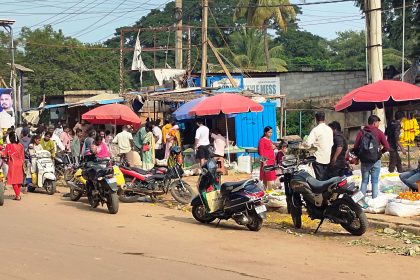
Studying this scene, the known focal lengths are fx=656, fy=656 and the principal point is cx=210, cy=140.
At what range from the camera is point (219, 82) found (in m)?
28.1

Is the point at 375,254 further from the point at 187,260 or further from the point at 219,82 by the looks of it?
the point at 219,82

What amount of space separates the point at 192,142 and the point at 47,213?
1090 centimetres

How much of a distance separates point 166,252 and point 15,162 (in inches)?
277

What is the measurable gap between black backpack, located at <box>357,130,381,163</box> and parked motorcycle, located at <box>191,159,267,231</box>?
7.01 ft

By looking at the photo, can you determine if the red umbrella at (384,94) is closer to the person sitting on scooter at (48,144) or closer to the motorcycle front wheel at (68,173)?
the motorcycle front wheel at (68,173)

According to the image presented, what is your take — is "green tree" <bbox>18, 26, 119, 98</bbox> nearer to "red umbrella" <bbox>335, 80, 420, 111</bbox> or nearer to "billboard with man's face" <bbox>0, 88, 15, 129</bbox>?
"billboard with man's face" <bbox>0, 88, 15, 129</bbox>

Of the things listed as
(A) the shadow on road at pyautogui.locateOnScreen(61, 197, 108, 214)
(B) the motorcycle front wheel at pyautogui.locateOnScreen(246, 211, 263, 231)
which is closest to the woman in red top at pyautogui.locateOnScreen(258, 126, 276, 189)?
(A) the shadow on road at pyautogui.locateOnScreen(61, 197, 108, 214)

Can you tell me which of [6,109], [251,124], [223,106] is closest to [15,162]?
[223,106]

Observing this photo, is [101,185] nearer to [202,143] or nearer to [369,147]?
[369,147]

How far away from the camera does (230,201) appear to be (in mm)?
10484

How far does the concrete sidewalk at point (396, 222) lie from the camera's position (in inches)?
392

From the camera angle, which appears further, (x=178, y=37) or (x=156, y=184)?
(x=178, y=37)

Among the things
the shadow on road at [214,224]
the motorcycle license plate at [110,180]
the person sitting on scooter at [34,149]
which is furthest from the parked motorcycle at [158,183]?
the person sitting on scooter at [34,149]

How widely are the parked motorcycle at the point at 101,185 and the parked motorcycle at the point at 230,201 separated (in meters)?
1.84
